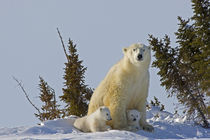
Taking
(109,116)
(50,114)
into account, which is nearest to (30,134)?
(109,116)

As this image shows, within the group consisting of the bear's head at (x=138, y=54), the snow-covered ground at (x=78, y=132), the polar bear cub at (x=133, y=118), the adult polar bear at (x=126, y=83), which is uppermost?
the bear's head at (x=138, y=54)

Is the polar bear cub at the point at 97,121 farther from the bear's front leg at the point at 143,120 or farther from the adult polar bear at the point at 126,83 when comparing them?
the bear's front leg at the point at 143,120

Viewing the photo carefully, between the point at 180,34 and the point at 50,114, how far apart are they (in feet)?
31.8

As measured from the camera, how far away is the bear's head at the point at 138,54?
9.57 metres

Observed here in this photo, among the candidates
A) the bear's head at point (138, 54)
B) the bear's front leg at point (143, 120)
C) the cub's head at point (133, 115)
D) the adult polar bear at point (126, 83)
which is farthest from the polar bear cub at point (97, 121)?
the bear's head at point (138, 54)

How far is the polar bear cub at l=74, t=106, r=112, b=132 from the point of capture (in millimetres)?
9312

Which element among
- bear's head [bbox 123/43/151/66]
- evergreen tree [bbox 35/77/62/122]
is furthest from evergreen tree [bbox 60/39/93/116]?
bear's head [bbox 123/43/151/66]

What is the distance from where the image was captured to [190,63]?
20172 millimetres

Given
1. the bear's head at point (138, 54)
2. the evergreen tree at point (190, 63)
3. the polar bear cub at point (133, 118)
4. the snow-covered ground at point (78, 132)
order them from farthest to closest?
the evergreen tree at point (190, 63), the polar bear cub at point (133, 118), the bear's head at point (138, 54), the snow-covered ground at point (78, 132)

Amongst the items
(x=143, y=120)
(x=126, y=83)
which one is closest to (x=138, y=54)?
(x=126, y=83)

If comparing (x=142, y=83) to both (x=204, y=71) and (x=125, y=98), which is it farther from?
(x=204, y=71)

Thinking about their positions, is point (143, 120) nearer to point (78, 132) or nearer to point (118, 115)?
point (118, 115)

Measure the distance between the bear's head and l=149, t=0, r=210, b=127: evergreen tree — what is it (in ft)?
24.3

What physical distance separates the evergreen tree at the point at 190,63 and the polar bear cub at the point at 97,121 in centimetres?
764
